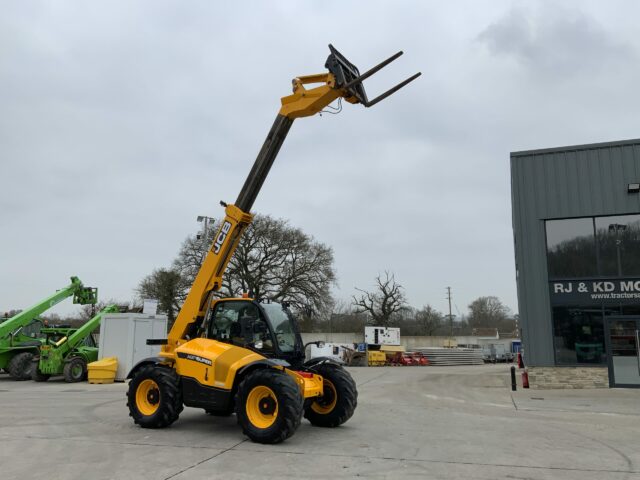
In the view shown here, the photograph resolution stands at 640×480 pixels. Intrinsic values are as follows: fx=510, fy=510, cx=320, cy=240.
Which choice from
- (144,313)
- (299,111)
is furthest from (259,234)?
(299,111)

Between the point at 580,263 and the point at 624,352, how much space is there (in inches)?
116

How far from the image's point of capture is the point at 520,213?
55.2 ft

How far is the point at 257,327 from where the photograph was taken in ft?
27.7

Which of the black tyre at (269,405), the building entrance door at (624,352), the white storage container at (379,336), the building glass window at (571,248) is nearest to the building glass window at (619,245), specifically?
the building glass window at (571,248)

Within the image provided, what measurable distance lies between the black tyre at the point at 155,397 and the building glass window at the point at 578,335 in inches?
481

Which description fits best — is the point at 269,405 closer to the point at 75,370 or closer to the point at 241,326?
the point at 241,326

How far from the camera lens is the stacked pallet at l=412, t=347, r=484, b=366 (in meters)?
37.0

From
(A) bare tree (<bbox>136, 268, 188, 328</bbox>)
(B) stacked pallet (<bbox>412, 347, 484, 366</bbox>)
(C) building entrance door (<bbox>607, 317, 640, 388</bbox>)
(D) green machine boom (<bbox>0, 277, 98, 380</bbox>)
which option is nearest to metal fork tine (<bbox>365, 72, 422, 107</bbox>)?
(C) building entrance door (<bbox>607, 317, 640, 388</bbox>)

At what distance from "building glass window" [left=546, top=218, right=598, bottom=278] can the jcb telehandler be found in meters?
10.3

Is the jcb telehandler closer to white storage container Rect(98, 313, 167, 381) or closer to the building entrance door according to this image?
the building entrance door

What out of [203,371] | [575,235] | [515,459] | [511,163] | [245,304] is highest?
[511,163]

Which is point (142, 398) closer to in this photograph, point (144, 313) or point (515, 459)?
point (515, 459)

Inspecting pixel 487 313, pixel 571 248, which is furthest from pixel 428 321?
pixel 571 248

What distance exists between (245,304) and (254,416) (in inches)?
75.3
